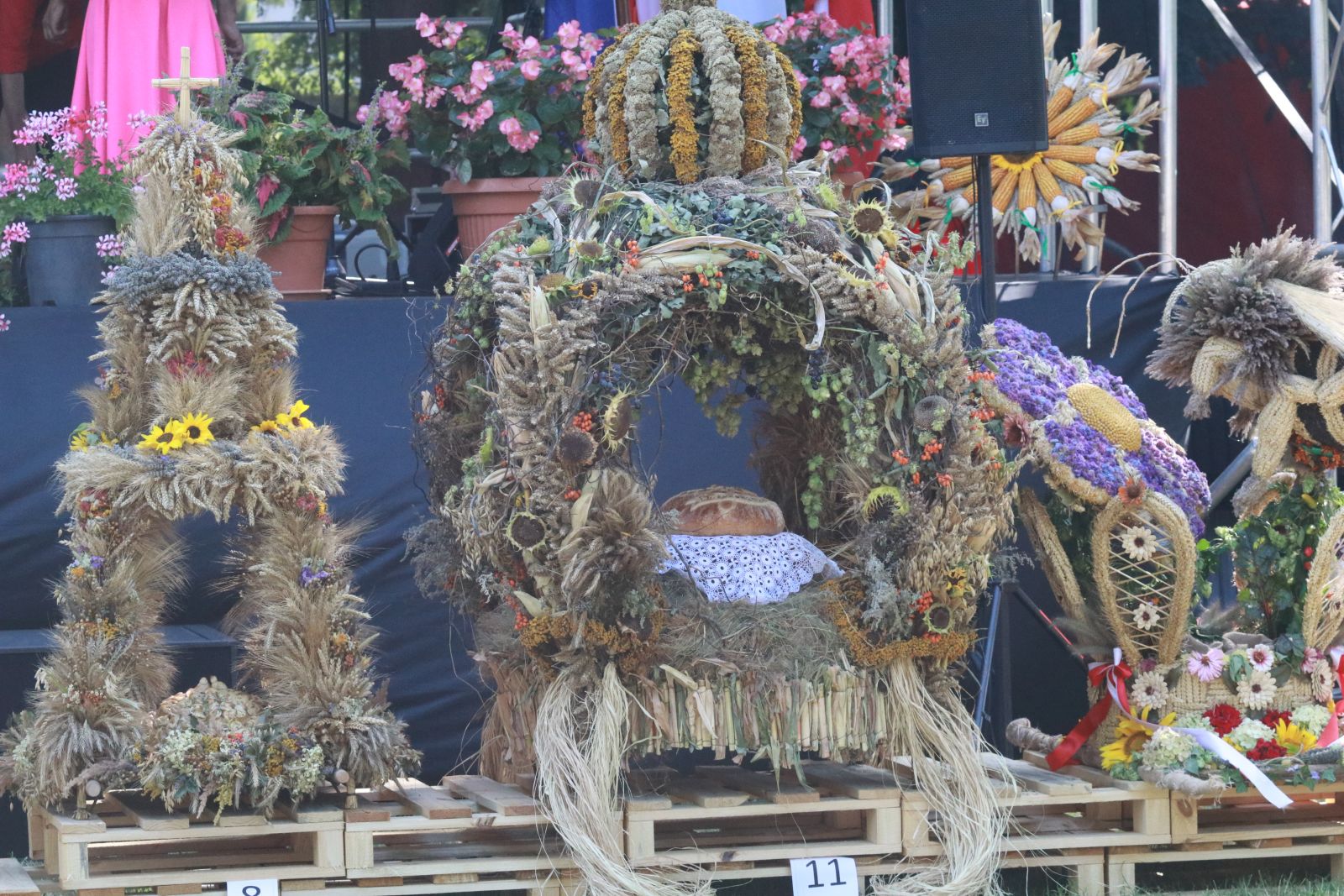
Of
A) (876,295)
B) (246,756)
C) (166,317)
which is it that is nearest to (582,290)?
(876,295)

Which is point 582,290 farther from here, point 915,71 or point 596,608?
point 915,71

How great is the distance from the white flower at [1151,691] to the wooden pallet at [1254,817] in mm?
193

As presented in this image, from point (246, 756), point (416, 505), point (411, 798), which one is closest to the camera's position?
point (246, 756)

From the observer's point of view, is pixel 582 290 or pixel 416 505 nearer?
pixel 582 290

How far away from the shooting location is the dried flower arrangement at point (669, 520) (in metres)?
3.47

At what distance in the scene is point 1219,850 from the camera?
3.88 metres

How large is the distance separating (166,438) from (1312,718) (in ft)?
7.83

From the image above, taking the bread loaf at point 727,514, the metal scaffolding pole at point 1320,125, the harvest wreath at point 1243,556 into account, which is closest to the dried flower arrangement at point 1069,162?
the metal scaffolding pole at point 1320,125

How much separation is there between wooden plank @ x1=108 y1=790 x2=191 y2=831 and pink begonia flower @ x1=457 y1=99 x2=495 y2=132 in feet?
6.64

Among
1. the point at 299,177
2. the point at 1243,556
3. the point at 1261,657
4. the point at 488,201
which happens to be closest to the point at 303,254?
the point at 299,177

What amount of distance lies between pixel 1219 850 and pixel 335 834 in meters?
1.81

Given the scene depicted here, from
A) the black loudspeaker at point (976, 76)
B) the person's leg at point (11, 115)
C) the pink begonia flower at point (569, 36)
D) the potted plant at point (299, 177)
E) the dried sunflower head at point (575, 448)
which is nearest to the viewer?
the dried sunflower head at point (575, 448)

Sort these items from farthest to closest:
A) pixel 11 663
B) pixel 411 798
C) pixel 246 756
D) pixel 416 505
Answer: pixel 416 505, pixel 11 663, pixel 411 798, pixel 246 756

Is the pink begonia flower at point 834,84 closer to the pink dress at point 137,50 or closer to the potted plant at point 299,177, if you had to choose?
the potted plant at point 299,177
